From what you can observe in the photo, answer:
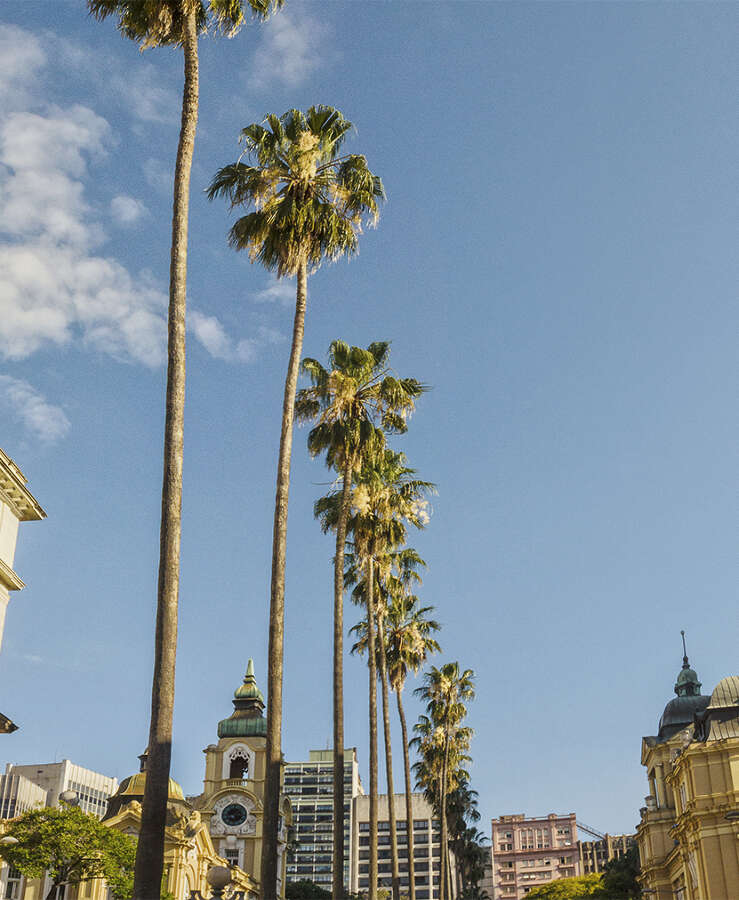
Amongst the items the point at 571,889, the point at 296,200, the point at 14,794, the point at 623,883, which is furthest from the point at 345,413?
the point at 14,794

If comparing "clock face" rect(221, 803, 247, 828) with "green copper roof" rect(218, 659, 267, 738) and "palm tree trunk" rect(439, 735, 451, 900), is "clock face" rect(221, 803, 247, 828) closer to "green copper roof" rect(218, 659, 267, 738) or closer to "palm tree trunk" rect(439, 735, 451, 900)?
"green copper roof" rect(218, 659, 267, 738)

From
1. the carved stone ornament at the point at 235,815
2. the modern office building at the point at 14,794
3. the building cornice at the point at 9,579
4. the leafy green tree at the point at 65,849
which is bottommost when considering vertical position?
the leafy green tree at the point at 65,849

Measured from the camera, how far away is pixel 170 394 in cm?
1777

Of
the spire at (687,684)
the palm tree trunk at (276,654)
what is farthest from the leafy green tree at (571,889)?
the palm tree trunk at (276,654)

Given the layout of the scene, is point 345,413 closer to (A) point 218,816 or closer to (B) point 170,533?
(B) point 170,533

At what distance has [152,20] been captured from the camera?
20.4 meters

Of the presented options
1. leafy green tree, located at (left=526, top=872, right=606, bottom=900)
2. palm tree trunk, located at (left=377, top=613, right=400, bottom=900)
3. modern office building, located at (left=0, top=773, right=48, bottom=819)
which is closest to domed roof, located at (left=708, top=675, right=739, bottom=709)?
palm tree trunk, located at (left=377, top=613, right=400, bottom=900)

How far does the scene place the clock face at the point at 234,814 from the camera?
83.1m

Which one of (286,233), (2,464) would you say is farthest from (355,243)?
(2,464)

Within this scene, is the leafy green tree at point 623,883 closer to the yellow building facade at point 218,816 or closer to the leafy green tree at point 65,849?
the yellow building facade at point 218,816

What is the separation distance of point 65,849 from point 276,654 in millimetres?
34673

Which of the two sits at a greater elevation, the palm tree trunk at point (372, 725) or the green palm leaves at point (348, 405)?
the green palm leaves at point (348, 405)

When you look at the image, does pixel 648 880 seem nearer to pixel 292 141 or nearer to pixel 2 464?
pixel 2 464

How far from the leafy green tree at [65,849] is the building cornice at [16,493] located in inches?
697
